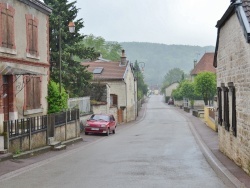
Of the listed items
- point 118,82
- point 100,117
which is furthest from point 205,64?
point 100,117

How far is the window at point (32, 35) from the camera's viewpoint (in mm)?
19750

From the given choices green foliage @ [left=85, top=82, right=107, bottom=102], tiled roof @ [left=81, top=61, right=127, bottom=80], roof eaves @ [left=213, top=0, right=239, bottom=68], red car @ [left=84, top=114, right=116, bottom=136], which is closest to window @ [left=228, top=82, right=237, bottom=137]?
roof eaves @ [left=213, top=0, right=239, bottom=68]

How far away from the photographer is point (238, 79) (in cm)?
1148

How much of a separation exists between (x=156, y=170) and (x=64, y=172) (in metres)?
2.88

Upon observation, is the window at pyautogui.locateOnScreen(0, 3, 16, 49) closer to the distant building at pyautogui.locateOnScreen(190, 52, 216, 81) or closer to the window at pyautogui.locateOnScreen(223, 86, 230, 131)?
the window at pyautogui.locateOnScreen(223, 86, 230, 131)

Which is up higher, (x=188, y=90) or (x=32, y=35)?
(x=32, y=35)

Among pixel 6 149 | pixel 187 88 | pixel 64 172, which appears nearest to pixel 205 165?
pixel 64 172

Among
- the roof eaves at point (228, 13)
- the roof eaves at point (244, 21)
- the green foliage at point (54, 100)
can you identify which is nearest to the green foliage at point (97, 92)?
the green foliage at point (54, 100)

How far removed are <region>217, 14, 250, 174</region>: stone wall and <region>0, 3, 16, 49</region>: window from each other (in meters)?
9.86

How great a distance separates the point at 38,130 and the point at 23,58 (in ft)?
14.7

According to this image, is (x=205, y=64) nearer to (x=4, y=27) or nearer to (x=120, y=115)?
(x=120, y=115)

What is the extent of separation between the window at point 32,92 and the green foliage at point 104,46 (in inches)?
2288

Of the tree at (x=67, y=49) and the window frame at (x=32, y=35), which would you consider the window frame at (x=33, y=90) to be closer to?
the window frame at (x=32, y=35)

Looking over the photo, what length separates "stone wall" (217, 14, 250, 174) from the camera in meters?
10.4
